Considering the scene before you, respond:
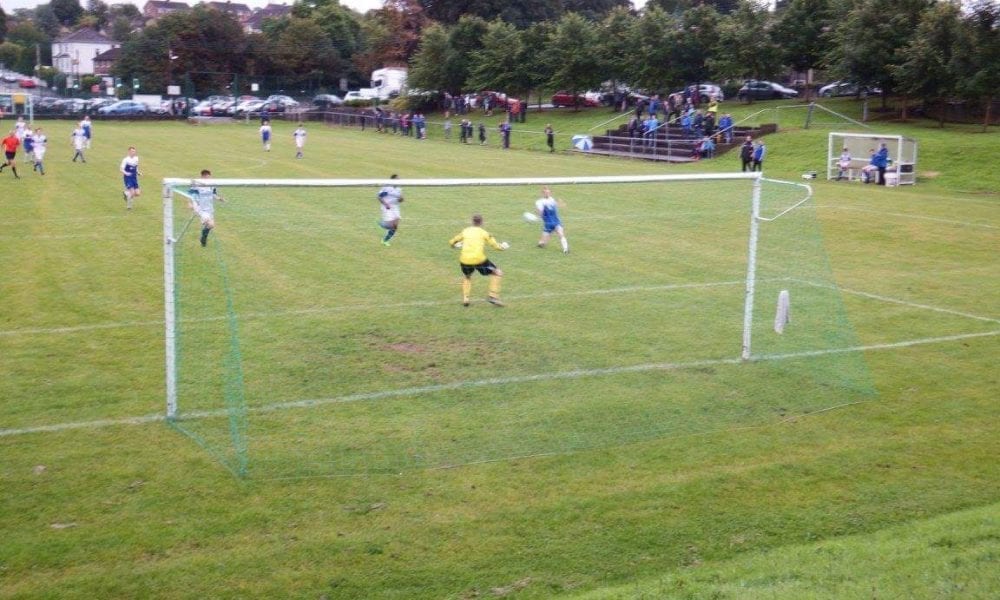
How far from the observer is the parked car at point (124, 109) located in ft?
255

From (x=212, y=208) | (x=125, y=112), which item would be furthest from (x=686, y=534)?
(x=125, y=112)

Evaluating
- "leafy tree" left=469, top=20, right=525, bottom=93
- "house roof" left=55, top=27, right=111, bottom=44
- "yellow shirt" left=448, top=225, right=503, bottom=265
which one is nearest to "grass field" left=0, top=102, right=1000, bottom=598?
"yellow shirt" left=448, top=225, right=503, bottom=265

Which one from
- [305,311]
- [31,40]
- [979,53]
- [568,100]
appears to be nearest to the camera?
[305,311]

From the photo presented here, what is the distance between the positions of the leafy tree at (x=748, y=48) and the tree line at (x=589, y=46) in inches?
2.8

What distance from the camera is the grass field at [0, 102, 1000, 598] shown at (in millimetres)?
8031

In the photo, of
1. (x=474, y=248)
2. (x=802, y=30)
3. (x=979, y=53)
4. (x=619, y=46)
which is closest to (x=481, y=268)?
(x=474, y=248)

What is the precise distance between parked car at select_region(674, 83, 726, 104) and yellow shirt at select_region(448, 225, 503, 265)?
4801cm

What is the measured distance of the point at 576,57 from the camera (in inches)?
2511

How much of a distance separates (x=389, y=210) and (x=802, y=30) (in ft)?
142

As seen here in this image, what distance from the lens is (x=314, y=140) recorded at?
59.0 m

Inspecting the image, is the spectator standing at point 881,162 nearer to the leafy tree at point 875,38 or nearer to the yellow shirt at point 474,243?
the leafy tree at point 875,38

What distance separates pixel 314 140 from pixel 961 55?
113ft

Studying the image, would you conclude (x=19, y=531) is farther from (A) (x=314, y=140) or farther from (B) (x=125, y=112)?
(B) (x=125, y=112)

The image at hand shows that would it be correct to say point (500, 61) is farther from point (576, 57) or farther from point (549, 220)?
point (549, 220)
